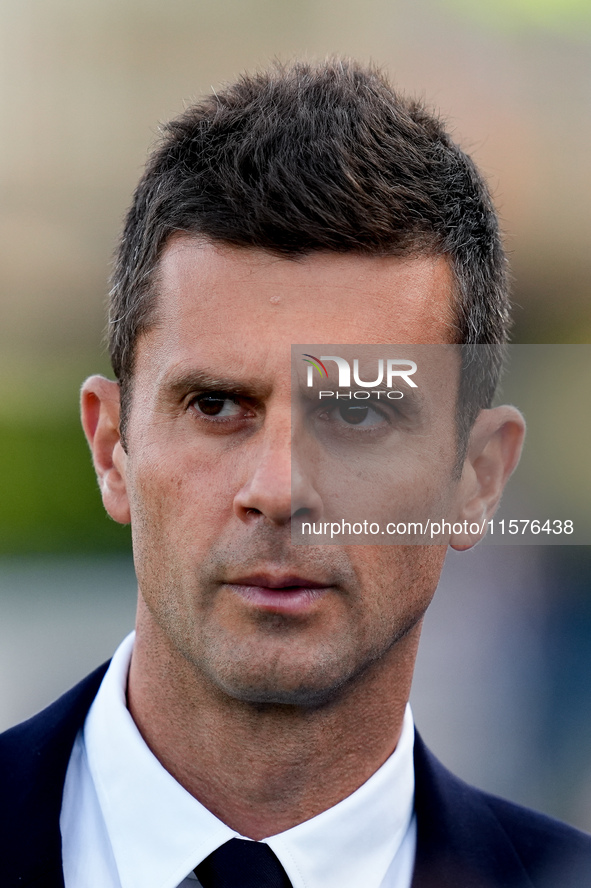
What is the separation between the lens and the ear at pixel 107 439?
172cm

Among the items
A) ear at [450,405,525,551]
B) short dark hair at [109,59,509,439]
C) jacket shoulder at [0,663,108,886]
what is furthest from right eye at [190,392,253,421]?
jacket shoulder at [0,663,108,886]

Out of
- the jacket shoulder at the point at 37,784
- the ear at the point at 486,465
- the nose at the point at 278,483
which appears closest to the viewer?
the nose at the point at 278,483

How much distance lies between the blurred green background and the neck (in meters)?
1.85

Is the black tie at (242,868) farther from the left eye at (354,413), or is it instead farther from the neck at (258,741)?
the left eye at (354,413)

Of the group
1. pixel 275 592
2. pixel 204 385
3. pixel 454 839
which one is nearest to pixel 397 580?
pixel 275 592

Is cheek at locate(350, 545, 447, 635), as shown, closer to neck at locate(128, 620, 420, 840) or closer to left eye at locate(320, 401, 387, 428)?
neck at locate(128, 620, 420, 840)

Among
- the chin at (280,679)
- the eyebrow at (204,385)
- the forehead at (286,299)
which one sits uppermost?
the forehead at (286,299)

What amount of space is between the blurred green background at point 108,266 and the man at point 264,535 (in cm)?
187

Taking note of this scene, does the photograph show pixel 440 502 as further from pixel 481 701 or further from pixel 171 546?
pixel 481 701

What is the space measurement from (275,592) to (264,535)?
0.34 ft

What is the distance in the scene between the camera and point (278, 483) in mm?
1358

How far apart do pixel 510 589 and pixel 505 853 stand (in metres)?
2.05

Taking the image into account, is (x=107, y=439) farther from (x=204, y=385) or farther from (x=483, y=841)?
(x=483, y=841)

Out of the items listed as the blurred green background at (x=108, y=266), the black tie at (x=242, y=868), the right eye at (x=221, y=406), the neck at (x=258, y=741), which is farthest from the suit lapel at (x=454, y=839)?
the blurred green background at (x=108, y=266)
